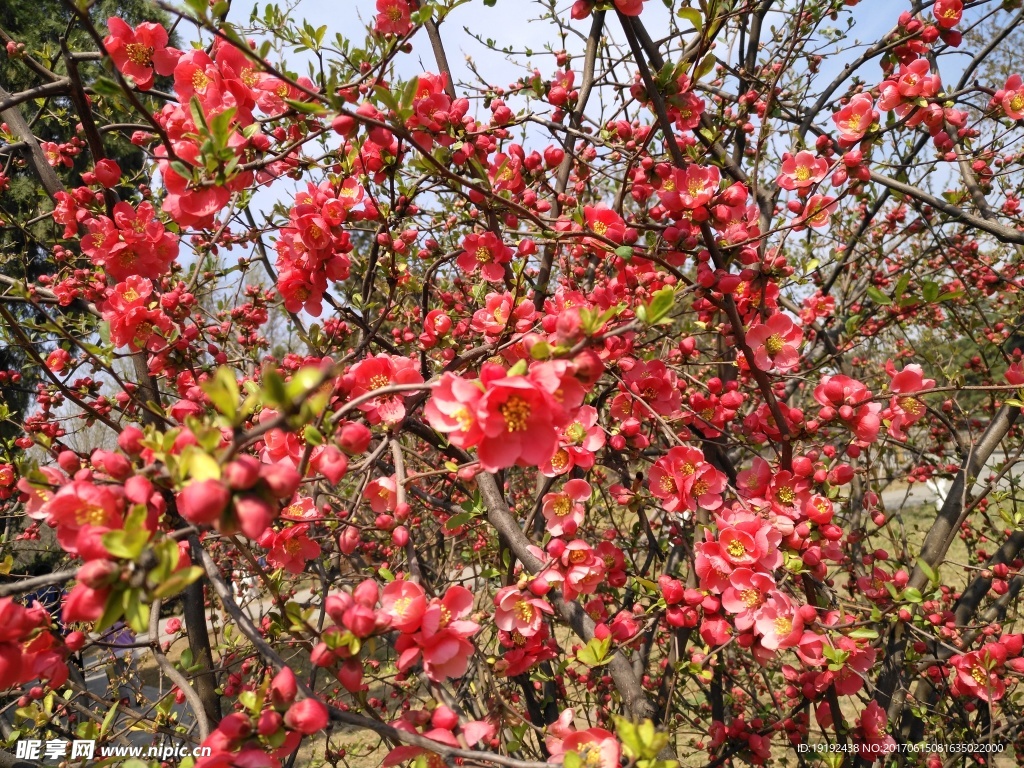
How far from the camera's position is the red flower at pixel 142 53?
169cm

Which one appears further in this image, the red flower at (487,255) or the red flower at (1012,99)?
the red flower at (1012,99)

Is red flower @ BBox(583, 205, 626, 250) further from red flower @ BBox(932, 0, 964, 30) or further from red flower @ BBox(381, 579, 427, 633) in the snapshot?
red flower @ BBox(932, 0, 964, 30)

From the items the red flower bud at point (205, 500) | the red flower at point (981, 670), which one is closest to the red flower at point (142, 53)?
the red flower bud at point (205, 500)

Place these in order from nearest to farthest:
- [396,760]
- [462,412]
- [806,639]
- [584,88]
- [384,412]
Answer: [462,412], [396,760], [384,412], [806,639], [584,88]

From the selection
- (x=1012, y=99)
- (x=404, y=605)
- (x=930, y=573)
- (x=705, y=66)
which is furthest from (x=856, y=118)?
(x=404, y=605)

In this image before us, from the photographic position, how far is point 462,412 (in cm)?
103

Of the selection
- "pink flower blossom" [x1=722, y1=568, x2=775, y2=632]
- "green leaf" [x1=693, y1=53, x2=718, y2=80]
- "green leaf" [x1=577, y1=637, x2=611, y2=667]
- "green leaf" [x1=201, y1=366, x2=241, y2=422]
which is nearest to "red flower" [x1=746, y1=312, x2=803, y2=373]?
"pink flower blossom" [x1=722, y1=568, x2=775, y2=632]

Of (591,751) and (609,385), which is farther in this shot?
(609,385)

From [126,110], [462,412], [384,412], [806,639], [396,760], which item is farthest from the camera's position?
[126,110]

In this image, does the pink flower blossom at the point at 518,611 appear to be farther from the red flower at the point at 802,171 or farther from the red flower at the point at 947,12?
the red flower at the point at 947,12

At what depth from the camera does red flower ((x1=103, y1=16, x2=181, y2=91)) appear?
169 centimetres

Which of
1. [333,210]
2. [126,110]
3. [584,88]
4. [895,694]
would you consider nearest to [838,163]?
[584,88]

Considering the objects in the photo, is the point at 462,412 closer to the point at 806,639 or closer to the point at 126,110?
the point at 806,639

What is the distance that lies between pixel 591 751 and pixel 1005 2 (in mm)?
2812
